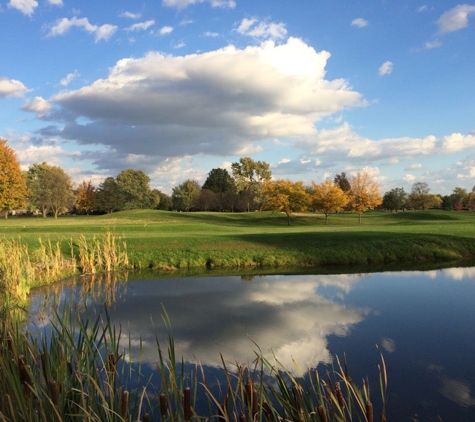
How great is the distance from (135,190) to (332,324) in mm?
83780

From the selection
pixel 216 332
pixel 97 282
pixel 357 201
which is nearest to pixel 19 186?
pixel 97 282

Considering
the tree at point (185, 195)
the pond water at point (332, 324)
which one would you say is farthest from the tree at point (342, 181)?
the pond water at point (332, 324)

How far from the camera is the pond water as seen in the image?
7014 millimetres

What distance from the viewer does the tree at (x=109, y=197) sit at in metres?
86.4

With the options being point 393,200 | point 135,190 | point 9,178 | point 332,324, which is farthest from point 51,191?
point 332,324

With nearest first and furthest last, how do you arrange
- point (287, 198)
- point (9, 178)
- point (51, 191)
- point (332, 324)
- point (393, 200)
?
1. point (332, 324)
2. point (9, 178)
3. point (287, 198)
4. point (51, 191)
5. point (393, 200)

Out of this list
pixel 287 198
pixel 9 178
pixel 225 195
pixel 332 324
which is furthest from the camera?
pixel 225 195

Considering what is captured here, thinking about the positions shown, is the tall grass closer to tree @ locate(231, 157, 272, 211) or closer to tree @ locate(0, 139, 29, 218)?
tree @ locate(0, 139, 29, 218)

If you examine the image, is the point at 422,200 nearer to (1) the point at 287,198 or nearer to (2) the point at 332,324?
(1) the point at 287,198

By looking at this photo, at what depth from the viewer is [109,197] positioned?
86.3 m

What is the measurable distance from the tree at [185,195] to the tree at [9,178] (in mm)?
46890

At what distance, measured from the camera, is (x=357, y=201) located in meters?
54.4

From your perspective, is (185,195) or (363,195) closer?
(363,195)

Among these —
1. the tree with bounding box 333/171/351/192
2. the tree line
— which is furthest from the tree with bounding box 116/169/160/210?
the tree with bounding box 333/171/351/192
